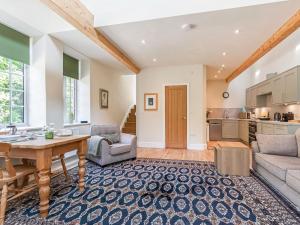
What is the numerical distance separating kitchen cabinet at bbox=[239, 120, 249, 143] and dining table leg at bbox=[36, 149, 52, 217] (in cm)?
603

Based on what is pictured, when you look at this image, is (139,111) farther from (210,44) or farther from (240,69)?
(240,69)

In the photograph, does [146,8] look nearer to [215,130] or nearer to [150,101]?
[150,101]

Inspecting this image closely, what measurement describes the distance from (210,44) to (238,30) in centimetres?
70

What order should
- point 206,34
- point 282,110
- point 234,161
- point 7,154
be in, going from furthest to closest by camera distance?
point 282,110, point 206,34, point 234,161, point 7,154

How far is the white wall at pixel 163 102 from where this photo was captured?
5281mm

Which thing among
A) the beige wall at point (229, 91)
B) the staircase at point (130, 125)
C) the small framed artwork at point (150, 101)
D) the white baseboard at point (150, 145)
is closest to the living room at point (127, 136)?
the white baseboard at point (150, 145)

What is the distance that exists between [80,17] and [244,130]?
6166 millimetres

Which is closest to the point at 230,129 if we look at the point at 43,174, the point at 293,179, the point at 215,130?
the point at 215,130

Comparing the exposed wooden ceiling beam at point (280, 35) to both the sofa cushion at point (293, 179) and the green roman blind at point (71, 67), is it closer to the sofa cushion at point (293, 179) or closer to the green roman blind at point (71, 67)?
the sofa cushion at point (293, 179)

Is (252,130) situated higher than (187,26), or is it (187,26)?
(187,26)

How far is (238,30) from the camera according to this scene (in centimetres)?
312

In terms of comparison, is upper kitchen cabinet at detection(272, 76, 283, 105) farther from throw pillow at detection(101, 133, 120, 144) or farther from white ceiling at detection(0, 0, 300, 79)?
throw pillow at detection(101, 133, 120, 144)

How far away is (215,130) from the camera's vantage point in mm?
7062

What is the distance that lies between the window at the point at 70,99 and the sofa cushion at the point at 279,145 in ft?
13.3
